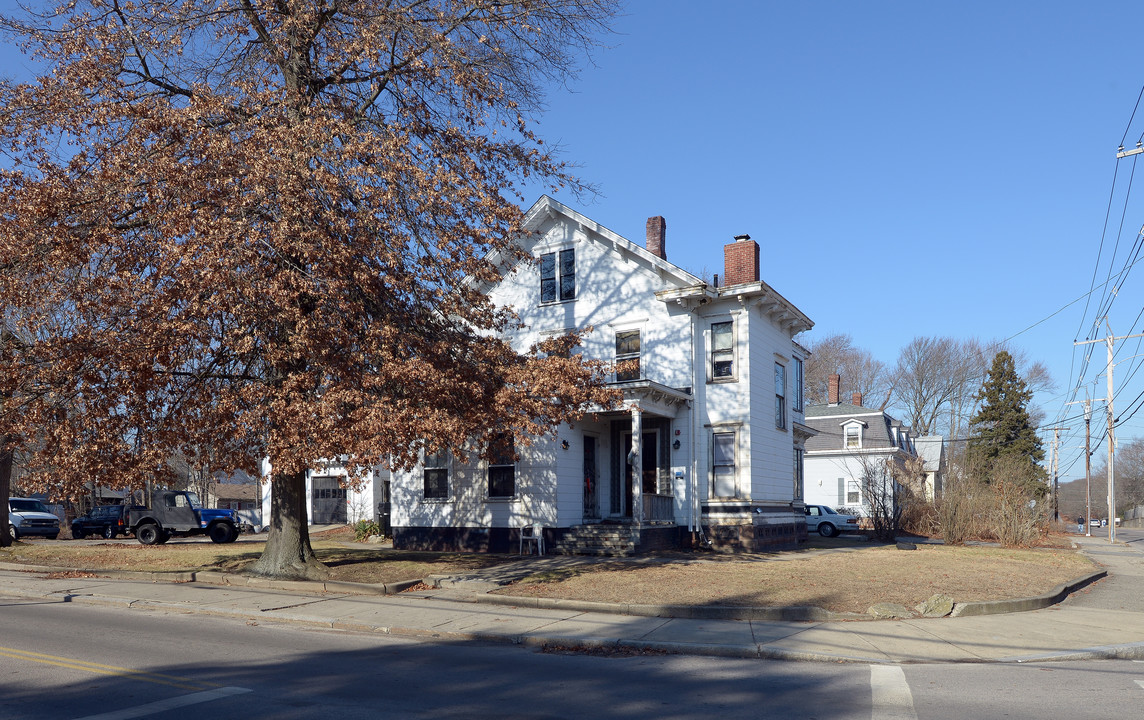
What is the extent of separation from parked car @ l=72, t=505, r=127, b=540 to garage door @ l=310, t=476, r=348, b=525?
24.6ft

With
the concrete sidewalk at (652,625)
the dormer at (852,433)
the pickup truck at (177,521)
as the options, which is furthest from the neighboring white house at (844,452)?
the pickup truck at (177,521)

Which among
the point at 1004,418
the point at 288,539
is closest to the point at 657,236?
the point at 288,539

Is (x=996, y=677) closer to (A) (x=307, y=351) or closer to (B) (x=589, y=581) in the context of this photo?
(B) (x=589, y=581)

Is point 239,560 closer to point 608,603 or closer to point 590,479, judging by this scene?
point 590,479

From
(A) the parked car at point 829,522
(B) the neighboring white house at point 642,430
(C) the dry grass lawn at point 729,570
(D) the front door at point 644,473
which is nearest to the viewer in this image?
(C) the dry grass lawn at point 729,570

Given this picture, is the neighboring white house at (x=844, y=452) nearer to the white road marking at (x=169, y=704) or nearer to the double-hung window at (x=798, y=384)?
the double-hung window at (x=798, y=384)

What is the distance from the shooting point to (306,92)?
52.3 feet

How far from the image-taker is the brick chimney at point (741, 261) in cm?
2430

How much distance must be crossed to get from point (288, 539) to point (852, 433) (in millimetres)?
35953

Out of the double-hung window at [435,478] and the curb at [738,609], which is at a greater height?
the double-hung window at [435,478]

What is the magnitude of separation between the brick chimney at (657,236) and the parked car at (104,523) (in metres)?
23.1

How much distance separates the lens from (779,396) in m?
26.3

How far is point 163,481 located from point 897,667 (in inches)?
434

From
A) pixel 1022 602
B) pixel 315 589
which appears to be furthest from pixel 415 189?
pixel 1022 602
